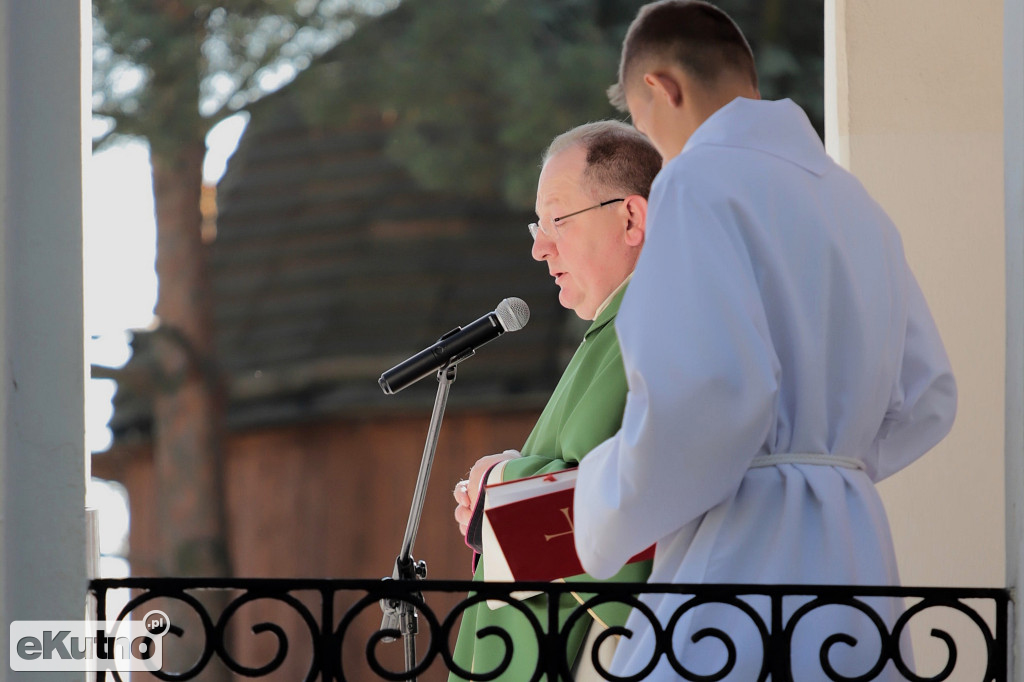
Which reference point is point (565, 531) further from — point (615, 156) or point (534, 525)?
point (615, 156)

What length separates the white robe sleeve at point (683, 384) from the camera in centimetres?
209

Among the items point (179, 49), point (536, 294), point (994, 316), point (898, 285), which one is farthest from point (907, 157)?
point (536, 294)

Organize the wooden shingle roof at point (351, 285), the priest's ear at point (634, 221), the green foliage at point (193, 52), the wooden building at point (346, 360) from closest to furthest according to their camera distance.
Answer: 1. the priest's ear at point (634, 221)
2. the green foliage at point (193, 52)
3. the wooden building at point (346, 360)
4. the wooden shingle roof at point (351, 285)

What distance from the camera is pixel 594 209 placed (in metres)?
3.30

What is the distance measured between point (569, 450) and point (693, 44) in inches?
35.8

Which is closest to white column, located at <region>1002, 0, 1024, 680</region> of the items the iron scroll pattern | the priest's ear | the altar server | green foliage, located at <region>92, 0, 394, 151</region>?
the iron scroll pattern

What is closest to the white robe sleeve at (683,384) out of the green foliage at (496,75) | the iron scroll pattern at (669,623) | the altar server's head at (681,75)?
the iron scroll pattern at (669,623)

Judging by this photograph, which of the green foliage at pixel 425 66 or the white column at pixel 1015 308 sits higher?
the green foliage at pixel 425 66

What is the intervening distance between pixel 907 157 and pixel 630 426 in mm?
1848

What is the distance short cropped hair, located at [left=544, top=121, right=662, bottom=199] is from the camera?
131 inches

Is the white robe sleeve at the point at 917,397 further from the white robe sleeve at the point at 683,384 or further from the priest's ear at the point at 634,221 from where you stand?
Result: the priest's ear at the point at 634,221

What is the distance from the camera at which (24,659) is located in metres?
2.24

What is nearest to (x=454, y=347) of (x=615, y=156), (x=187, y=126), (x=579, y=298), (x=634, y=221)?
(x=579, y=298)

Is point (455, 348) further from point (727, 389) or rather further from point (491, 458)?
point (727, 389)
